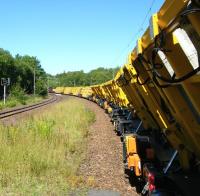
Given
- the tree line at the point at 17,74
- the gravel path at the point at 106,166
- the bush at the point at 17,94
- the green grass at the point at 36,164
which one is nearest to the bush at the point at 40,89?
the tree line at the point at 17,74

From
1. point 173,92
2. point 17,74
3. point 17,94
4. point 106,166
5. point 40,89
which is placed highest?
point 40,89

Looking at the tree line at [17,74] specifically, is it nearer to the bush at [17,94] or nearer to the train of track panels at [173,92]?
the bush at [17,94]

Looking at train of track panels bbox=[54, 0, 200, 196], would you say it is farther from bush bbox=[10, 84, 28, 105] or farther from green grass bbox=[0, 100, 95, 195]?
bush bbox=[10, 84, 28, 105]

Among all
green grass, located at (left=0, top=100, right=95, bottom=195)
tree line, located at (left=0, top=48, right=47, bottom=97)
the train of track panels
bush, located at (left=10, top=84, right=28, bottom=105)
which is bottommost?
the train of track panels

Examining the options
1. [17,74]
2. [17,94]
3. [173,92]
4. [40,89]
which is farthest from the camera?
[40,89]

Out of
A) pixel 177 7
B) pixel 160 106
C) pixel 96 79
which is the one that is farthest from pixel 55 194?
pixel 96 79

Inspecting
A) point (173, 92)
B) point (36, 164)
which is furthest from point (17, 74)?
point (173, 92)

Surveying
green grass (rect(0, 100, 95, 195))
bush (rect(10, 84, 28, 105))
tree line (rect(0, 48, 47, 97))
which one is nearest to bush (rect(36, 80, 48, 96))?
tree line (rect(0, 48, 47, 97))

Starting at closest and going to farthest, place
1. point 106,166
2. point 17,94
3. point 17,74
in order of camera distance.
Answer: point 106,166
point 17,94
point 17,74

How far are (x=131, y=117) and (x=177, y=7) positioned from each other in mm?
12467

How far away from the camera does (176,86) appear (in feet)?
17.5

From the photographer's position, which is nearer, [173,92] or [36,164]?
[173,92]

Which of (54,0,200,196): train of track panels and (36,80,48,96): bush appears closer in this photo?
(54,0,200,196): train of track panels

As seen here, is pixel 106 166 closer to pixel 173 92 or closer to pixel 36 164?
pixel 36 164
